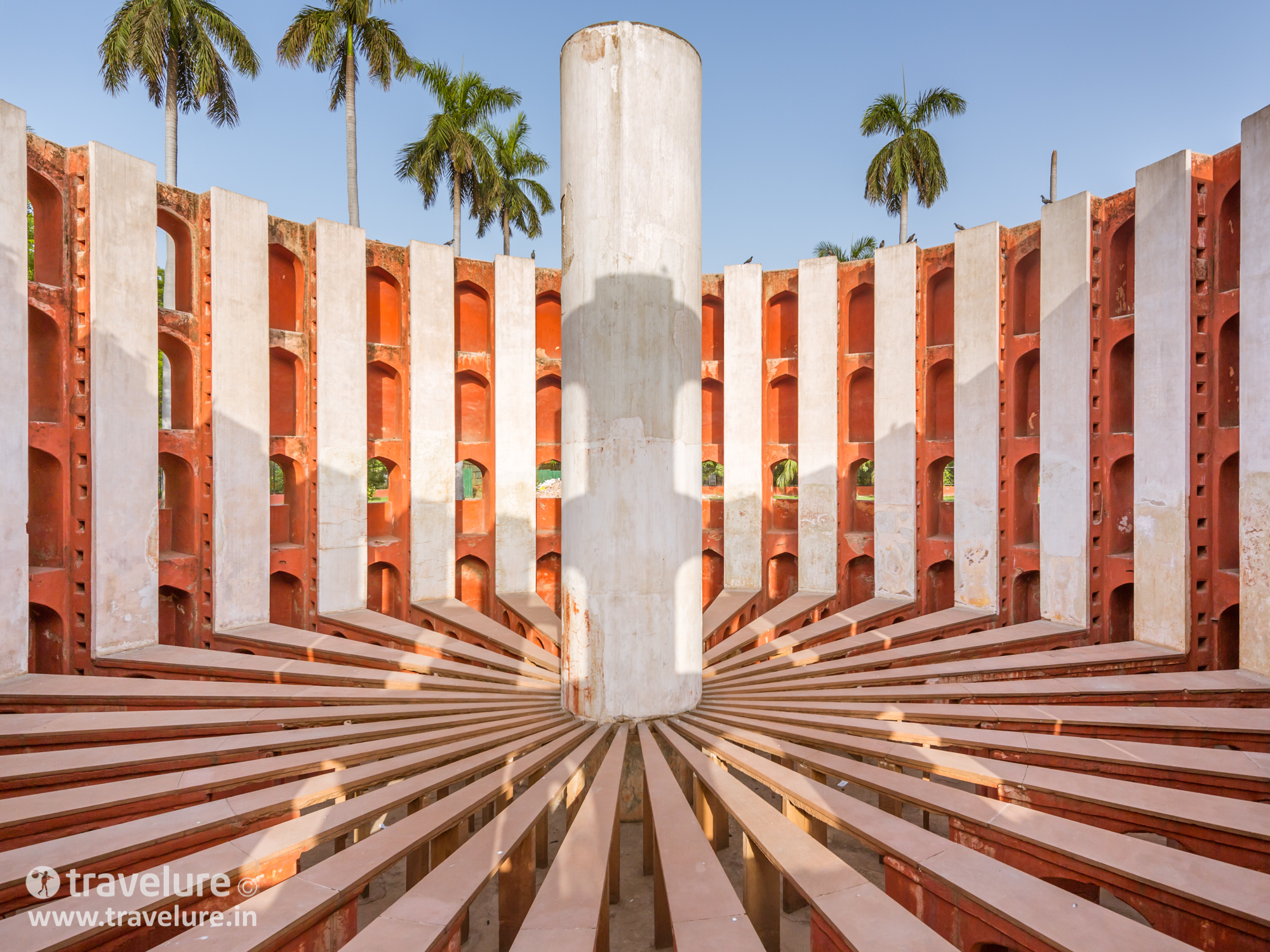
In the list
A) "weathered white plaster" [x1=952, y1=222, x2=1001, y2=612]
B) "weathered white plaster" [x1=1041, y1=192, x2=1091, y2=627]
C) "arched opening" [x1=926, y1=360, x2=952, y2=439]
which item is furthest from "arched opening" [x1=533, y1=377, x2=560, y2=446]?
"weathered white plaster" [x1=1041, y1=192, x2=1091, y2=627]

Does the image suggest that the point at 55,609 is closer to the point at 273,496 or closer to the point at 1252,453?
the point at 273,496

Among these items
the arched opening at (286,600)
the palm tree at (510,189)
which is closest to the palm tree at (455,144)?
the palm tree at (510,189)

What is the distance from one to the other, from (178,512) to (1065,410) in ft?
53.4

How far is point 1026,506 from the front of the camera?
561 inches

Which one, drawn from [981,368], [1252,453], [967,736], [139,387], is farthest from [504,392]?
[1252,453]

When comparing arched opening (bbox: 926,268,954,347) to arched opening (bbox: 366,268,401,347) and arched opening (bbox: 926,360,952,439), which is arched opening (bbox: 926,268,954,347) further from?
arched opening (bbox: 366,268,401,347)

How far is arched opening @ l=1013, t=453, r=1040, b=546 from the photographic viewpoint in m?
14.0

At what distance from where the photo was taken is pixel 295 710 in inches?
335

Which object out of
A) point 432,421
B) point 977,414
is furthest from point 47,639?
point 977,414

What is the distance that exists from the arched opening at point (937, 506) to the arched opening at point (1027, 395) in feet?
4.93

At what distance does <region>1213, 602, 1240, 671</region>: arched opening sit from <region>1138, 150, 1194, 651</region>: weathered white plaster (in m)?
0.45

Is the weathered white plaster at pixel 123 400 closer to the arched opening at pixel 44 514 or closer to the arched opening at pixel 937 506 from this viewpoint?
the arched opening at pixel 44 514

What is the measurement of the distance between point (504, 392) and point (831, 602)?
877 centimetres

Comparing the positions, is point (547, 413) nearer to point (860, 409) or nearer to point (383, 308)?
point (383, 308)
